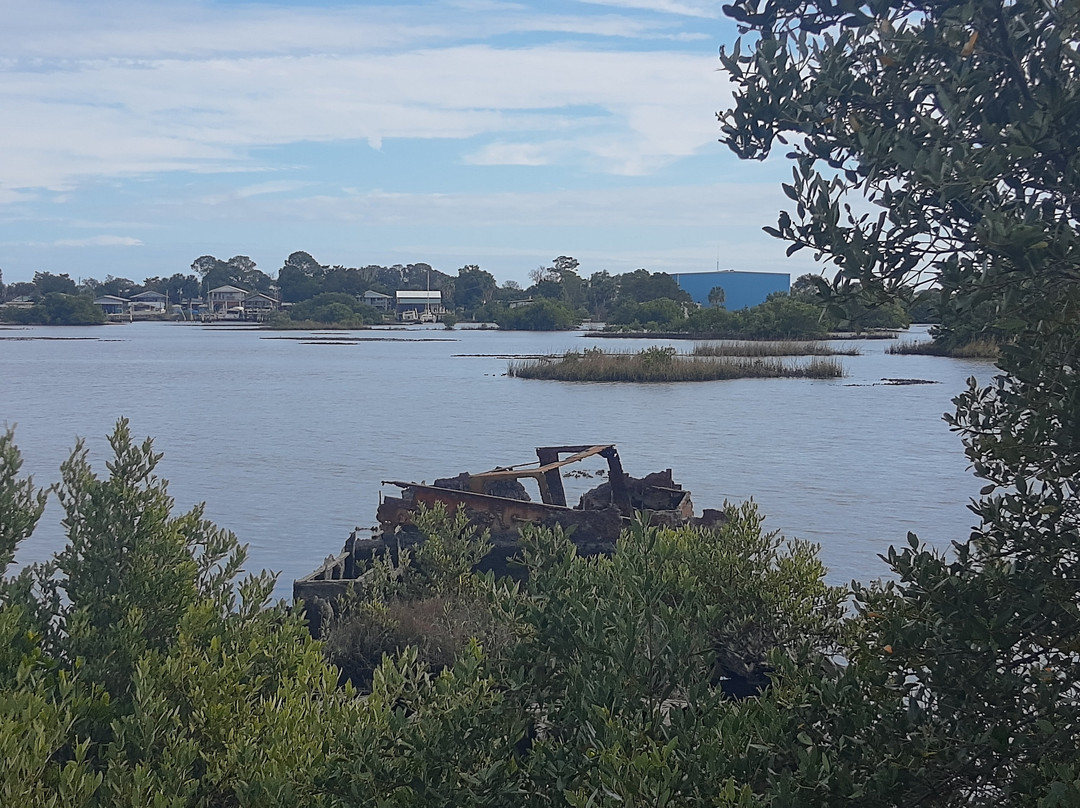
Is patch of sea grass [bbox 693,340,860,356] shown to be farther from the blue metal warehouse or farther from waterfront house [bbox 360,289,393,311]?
waterfront house [bbox 360,289,393,311]

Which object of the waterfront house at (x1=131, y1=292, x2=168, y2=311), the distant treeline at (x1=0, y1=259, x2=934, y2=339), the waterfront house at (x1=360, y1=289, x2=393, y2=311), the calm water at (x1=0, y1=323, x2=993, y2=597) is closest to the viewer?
the calm water at (x1=0, y1=323, x2=993, y2=597)

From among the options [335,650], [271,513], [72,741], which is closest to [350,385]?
[271,513]

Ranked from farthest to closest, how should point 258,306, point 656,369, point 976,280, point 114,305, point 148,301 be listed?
point 148,301, point 114,305, point 258,306, point 656,369, point 976,280

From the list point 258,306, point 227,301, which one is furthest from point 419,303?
point 227,301

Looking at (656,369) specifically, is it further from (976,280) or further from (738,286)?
(738,286)

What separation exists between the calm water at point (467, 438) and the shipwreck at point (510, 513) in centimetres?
136

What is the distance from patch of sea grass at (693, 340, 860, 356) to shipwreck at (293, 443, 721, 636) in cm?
4398

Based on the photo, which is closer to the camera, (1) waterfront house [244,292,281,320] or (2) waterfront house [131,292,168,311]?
(1) waterfront house [244,292,281,320]

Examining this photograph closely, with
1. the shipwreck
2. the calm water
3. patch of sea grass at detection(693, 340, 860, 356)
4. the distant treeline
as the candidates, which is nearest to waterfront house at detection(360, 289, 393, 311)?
the distant treeline

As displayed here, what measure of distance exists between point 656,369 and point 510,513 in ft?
112

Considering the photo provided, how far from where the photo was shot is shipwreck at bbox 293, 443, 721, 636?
10453mm

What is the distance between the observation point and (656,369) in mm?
44969

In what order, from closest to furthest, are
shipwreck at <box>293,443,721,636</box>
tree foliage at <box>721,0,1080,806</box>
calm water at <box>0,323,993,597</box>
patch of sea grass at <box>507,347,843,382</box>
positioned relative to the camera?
tree foliage at <box>721,0,1080,806</box>
shipwreck at <box>293,443,721,636</box>
calm water at <box>0,323,993,597</box>
patch of sea grass at <box>507,347,843,382</box>

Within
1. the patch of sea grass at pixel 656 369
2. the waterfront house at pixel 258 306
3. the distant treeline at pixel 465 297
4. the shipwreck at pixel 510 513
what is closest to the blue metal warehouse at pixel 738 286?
the distant treeline at pixel 465 297
